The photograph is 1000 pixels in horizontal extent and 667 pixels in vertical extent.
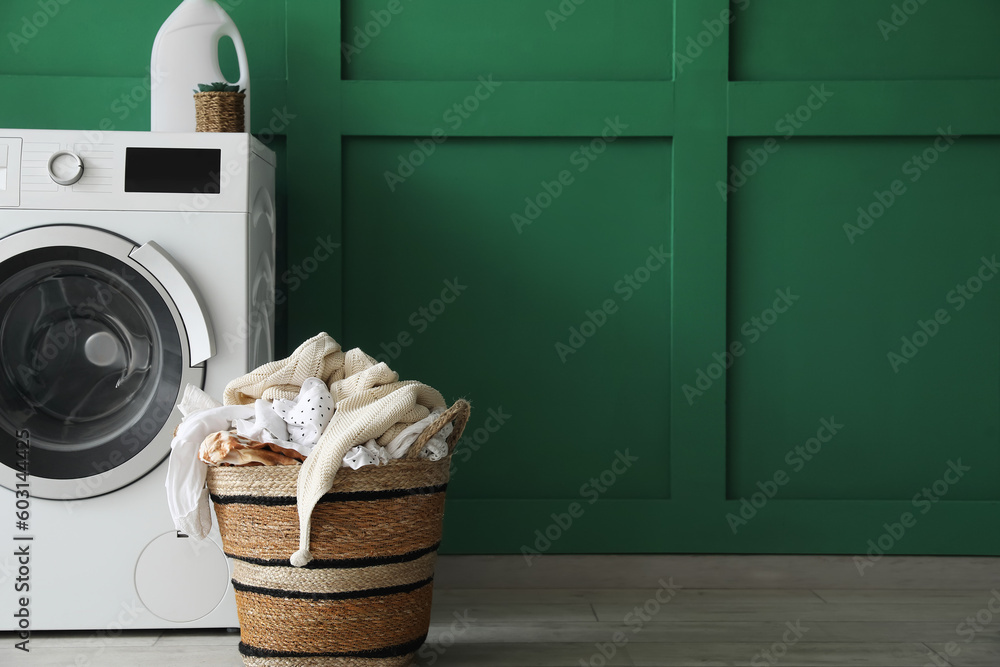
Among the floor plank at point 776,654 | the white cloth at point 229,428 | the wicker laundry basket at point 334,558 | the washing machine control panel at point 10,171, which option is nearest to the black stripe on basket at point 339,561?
the wicker laundry basket at point 334,558

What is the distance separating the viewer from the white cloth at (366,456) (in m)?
1.30

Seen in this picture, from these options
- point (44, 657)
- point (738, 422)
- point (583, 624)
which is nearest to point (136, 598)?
point (44, 657)

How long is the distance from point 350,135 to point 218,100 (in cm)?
36

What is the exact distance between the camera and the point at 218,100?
5.63 feet

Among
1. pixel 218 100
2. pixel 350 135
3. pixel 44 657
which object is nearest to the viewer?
pixel 44 657

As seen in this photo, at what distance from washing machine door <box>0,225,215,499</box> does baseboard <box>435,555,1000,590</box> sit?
78 cm

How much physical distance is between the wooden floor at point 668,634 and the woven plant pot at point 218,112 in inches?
40.4

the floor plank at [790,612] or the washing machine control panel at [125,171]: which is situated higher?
the washing machine control panel at [125,171]

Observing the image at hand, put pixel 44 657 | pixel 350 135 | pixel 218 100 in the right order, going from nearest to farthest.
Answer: pixel 44 657 < pixel 218 100 < pixel 350 135

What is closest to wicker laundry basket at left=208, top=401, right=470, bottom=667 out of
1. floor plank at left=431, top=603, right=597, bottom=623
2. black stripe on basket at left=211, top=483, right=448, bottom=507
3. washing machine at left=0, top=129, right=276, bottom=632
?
black stripe on basket at left=211, top=483, right=448, bottom=507

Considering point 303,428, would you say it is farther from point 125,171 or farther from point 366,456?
point 125,171

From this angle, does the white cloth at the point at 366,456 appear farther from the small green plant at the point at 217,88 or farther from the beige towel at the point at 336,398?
the small green plant at the point at 217,88

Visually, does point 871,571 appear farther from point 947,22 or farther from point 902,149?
point 947,22

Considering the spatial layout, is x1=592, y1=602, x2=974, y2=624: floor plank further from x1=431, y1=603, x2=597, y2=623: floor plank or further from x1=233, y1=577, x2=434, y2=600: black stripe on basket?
x1=233, y1=577, x2=434, y2=600: black stripe on basket
